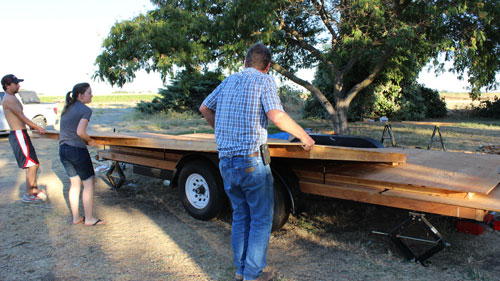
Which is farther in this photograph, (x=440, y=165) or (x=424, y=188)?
(x=440, y=165)

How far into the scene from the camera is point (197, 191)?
4840 mm

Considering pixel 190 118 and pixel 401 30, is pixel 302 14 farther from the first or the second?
pixel 190 118

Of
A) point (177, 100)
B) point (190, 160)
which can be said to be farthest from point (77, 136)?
point (177, 100)

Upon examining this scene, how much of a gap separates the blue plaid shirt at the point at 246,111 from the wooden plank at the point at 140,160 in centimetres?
268

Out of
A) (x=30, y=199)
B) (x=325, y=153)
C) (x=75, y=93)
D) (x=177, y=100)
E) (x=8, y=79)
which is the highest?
(x=177, y=100)

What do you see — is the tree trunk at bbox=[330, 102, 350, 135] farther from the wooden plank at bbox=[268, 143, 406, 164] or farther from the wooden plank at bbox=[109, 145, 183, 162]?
the wooden plank at bbox=[268, 143, 406, 164]

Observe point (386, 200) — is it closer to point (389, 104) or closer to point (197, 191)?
point (197, 191)

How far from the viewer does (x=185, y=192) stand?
4977 mm

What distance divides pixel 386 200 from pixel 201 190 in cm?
226

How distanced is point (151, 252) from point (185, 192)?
1.21 metres

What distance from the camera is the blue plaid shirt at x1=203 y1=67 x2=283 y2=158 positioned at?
9.20 feet

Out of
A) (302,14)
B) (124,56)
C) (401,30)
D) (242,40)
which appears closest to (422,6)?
(401,30)

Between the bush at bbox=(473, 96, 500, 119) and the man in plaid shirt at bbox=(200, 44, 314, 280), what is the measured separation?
970 inches

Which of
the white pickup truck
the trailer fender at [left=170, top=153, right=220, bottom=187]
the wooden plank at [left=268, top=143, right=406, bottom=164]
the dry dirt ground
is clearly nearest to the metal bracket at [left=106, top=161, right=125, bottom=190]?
the dry dirt ground
